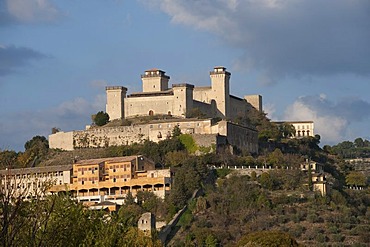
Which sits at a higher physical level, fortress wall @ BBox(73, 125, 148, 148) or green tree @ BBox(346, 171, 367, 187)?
fortress wall @ BBox(73, 125, 148, 148)

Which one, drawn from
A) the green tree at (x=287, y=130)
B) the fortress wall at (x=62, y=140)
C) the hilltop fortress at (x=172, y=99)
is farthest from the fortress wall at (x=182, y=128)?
the green tree at (x=287, y=130)

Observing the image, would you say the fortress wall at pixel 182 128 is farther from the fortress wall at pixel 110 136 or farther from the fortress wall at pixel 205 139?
the fortress wall at pixel 205 139

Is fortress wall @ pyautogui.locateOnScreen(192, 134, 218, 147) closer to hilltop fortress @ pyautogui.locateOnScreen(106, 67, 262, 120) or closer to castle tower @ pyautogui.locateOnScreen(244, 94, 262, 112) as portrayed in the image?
hilltop fortress @ pyautogui.locateOnScreen(106, 67, 262, 120)

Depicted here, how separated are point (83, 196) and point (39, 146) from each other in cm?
1305

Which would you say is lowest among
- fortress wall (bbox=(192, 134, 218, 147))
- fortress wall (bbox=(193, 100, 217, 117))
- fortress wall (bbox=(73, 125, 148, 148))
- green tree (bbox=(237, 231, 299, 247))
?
green tree (bbox=(237, 231, 299, 247))

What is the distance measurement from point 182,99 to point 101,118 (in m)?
6.86

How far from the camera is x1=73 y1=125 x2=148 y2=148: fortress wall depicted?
80.2 m

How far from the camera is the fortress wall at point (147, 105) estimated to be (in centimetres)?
8512

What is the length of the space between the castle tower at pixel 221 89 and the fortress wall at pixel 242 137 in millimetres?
5971

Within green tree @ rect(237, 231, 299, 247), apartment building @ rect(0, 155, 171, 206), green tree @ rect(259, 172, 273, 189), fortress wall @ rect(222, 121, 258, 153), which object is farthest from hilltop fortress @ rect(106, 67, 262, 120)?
A: green tree @ rect(237, 231, 299, 247)

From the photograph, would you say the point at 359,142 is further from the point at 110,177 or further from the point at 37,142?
the point at 110,177

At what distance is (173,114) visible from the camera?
84.5 m

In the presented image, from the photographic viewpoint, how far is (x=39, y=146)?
82.8 meters

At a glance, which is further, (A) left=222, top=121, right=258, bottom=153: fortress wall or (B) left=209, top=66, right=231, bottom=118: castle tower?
(B) left=209, top=66, right=231, bottom=118: castle tower
